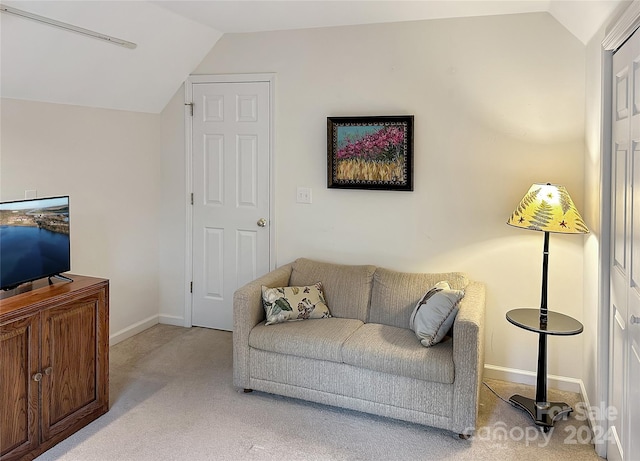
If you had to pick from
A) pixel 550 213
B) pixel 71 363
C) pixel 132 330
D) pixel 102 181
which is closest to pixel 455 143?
pixel 550 213

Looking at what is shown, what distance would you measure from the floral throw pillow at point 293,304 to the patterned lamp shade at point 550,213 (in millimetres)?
1321

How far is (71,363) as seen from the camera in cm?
271

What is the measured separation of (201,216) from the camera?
4.28 m

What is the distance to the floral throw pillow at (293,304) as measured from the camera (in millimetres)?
3230

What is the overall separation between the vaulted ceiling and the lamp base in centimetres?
208

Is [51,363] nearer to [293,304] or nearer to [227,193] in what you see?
[293,304]

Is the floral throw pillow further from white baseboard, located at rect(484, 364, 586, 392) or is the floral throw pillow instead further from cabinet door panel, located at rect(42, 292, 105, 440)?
white baseboard, located at rect(484, 364, 586, 392)

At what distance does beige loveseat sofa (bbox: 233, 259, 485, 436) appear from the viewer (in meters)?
2.69

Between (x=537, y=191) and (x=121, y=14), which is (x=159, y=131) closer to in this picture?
(x=121, y=14)

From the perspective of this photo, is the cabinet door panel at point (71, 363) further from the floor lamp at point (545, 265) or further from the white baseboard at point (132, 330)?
the floor lamp at point (545, 265)

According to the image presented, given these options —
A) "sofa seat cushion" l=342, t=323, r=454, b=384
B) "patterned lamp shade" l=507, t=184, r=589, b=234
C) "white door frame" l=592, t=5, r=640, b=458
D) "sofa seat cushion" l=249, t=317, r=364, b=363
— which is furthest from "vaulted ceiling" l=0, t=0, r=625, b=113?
"sofa seat cushion" l=249, t=317, r=364, b=363

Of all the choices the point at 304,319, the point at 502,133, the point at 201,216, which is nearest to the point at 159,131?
the point at 201,216

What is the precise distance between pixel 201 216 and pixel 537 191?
2.60 meters

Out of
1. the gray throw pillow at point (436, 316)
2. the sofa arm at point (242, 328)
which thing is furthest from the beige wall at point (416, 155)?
the sofa arm at point (242, 328)
